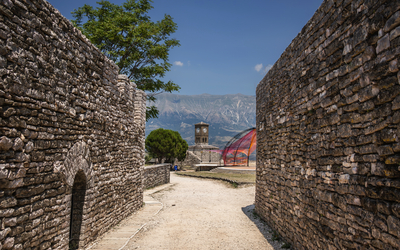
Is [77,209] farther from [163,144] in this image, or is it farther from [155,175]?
[163,144]

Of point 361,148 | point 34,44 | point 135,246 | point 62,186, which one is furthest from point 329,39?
point 135,246

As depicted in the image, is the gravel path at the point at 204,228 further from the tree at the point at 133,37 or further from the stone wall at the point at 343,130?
the tree at the point at 133,37

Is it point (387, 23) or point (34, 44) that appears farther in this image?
point (34, 44)

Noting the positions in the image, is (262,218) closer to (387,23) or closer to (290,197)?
(290,197)

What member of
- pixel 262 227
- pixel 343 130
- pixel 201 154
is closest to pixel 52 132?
pixel 343 130

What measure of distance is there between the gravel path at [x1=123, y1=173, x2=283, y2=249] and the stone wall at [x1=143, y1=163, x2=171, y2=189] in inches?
121

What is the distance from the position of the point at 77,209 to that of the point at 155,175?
9950mm

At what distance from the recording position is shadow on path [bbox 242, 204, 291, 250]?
5.66 metres

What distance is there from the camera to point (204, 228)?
23.2 ft

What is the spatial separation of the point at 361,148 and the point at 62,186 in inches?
182

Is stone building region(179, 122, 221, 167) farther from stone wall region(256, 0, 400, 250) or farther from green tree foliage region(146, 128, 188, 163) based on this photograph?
stone wall region(256, 0, 400, 250)

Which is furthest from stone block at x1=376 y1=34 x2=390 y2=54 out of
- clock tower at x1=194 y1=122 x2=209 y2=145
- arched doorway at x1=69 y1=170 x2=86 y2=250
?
clock tower at x1=194 y1=122 x2=209 y2=145

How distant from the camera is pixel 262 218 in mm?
7656

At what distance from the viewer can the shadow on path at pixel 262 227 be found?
5.66m
